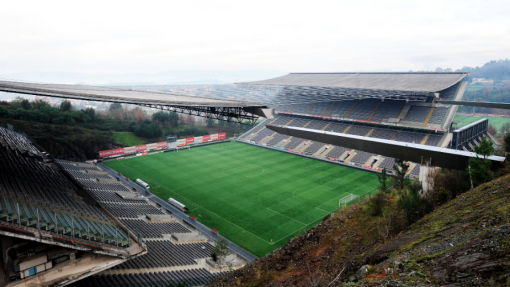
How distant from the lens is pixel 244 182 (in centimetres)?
3159

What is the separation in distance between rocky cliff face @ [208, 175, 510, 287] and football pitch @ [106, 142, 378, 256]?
24.7ft

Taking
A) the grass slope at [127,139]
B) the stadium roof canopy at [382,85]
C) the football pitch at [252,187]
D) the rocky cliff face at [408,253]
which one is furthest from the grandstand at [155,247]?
the stadium roof canopy at [382,85]

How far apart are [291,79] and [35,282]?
52831 mm

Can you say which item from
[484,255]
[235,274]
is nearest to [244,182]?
[235,274]

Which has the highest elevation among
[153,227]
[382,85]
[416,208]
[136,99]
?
[382,85]

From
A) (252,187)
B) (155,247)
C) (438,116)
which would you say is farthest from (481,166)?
(438,116)

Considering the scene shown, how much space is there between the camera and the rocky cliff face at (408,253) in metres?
5.39

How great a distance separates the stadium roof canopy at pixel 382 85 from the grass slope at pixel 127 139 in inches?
909

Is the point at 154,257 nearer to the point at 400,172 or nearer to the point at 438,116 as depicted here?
the point at 400,172

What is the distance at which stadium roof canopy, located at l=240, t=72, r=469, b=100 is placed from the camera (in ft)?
121

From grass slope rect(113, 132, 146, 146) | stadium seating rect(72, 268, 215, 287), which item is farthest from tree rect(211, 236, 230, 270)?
grass slope rect(113, 132, 146, 146)

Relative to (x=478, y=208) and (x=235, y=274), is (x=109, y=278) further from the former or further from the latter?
(x=478, y=208)

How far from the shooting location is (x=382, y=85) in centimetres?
4247

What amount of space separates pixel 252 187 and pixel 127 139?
2964cm
